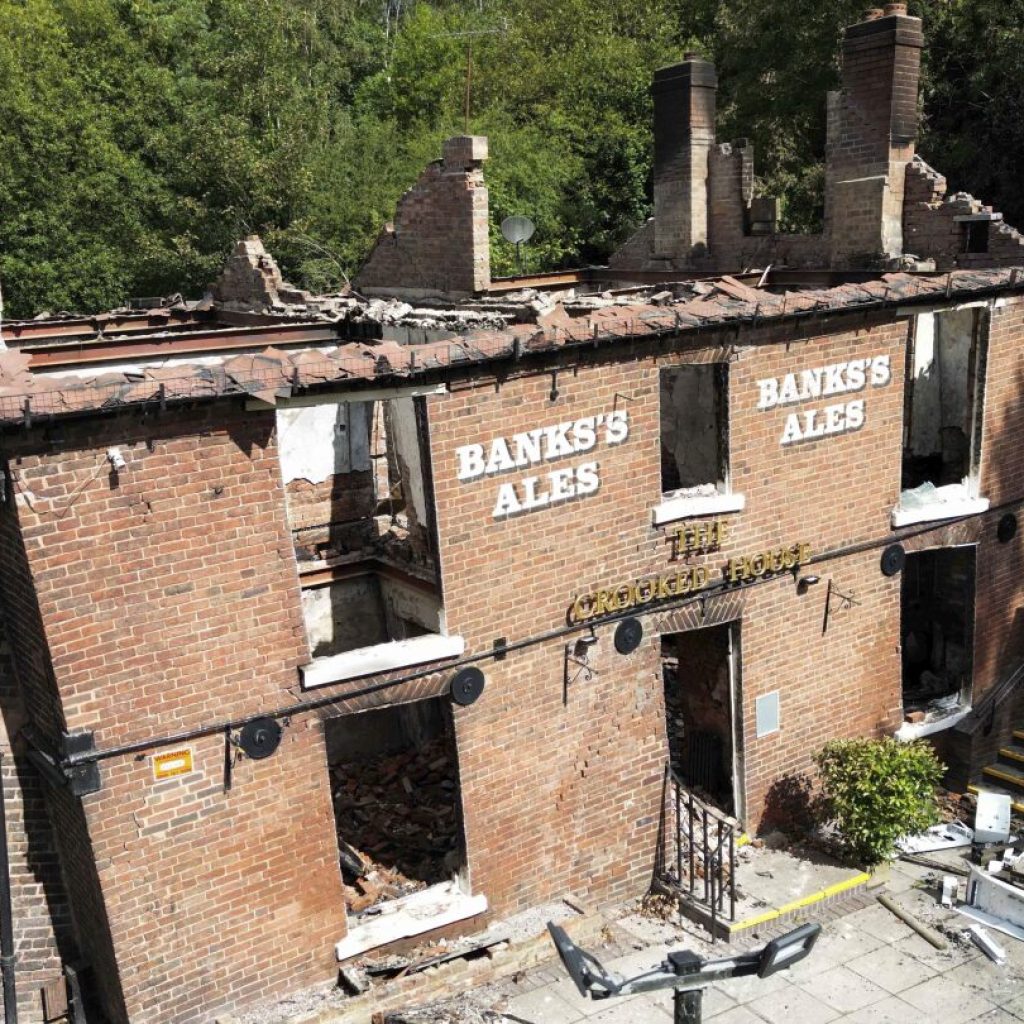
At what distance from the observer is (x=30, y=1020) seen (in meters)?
9.05

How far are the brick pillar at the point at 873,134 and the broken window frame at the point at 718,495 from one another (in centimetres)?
495

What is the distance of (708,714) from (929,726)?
9.65 feet

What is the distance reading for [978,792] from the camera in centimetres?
1261

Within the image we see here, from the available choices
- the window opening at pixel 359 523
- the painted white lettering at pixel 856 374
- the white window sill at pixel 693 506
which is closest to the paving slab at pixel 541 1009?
the window opening at pixel 359 523

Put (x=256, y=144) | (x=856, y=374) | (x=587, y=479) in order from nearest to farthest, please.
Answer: (x=587, y=479), (x=856, y=374), (x=256, y=144)

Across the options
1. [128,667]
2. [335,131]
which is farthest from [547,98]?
[128,667]

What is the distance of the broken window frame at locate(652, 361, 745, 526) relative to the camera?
34.0ft

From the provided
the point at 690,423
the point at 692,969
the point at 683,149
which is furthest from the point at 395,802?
the point at 683,149

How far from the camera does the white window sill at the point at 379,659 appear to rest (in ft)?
28.6

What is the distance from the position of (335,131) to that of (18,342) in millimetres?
30798

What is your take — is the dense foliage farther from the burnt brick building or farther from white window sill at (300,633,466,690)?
white window sill at (300,633,466,690)

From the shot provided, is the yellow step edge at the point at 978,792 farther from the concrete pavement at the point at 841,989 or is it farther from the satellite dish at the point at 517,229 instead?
the satellite dish at the point at 517,229

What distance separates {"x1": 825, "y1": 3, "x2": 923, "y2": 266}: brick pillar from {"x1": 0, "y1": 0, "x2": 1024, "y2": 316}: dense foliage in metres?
15.7

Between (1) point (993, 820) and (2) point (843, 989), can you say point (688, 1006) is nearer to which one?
(2) point (843, 989)
